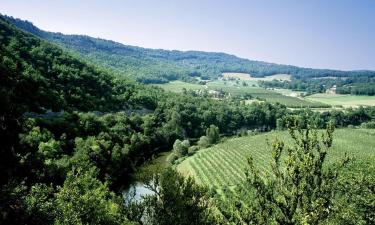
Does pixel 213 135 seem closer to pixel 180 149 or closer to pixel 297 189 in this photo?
pixel 180 149

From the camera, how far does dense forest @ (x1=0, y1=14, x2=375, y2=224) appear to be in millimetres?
26969

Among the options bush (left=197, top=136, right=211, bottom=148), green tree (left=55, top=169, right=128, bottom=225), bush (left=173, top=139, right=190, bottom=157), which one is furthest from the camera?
bush (left=197, top=136, right=211, bottom=148)

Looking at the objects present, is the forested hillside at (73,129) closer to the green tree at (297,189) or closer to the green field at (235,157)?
the green tree at (297,189)

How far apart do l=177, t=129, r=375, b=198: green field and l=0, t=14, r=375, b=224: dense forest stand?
11932mm

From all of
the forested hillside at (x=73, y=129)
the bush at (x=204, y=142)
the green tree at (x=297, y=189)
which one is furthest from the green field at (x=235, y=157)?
the green tree at (x=297, y=189)

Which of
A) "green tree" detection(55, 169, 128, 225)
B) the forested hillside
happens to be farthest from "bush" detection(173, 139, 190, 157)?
"green tree" detection(55, 169, 128, 225)

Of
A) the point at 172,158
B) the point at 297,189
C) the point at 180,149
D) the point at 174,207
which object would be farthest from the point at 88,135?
the point at 297,189

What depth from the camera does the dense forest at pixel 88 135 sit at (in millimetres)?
26969

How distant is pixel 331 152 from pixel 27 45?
100870mm

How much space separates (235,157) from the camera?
104 m

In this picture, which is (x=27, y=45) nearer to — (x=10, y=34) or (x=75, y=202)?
(x=10, y=34)

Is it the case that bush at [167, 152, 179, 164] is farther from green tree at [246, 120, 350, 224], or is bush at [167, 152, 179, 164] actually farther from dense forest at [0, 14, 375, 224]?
green tree at [246, 120, 350, 224]

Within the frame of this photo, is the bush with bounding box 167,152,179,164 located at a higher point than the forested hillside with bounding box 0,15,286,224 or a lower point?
lower

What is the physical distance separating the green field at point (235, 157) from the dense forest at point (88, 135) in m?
11.9
